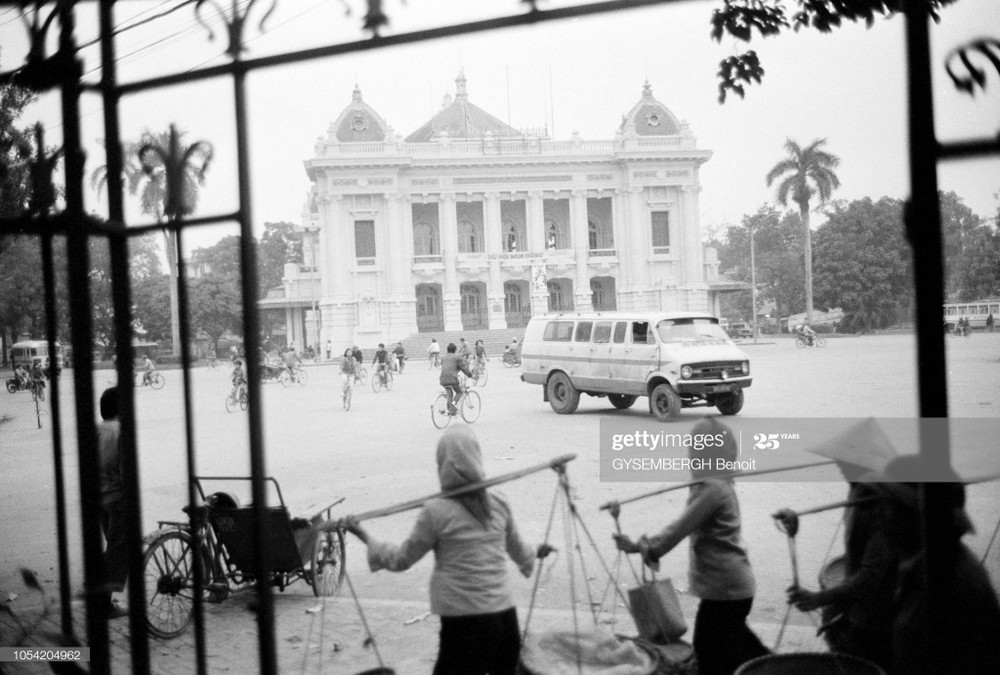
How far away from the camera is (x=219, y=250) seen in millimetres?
56781

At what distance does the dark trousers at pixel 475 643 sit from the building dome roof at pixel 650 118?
2061 inches

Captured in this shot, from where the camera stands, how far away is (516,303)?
53.8 meters

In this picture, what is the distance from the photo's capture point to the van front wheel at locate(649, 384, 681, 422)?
43.1ft

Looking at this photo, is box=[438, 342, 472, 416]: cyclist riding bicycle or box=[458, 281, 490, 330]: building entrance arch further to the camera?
box=[458, 281, 490, 330]: building entrance arch

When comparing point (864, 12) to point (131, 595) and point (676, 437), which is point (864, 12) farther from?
point (676, 437)

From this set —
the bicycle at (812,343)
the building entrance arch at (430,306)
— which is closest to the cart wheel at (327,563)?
the bicycle at (812,343)

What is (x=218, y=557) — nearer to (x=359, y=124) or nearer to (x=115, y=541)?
(x=115, y=541)

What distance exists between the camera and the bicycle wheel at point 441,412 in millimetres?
13695

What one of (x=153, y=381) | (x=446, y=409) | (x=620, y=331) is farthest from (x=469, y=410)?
(x=153, y=381)

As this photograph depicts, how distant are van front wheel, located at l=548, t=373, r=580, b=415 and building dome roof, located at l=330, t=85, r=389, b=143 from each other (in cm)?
3951

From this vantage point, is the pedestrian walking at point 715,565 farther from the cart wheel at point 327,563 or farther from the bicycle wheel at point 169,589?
the bicycle wheel at point 169,589

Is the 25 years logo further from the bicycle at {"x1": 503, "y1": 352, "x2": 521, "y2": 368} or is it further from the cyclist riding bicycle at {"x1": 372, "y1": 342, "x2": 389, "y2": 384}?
the bicycle at {"x1": 503, "y1": 352, "x2": 521, "y2": 368}

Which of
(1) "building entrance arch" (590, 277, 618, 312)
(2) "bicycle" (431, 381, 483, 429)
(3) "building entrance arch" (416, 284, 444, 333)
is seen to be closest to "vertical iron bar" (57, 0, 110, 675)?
(2) "bicycle" (431, 381, 483, 429)

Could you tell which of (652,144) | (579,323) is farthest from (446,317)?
(579,323)
